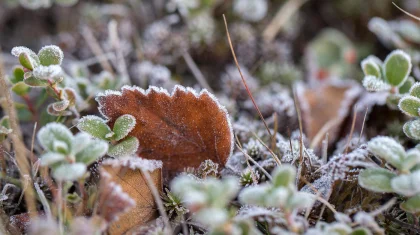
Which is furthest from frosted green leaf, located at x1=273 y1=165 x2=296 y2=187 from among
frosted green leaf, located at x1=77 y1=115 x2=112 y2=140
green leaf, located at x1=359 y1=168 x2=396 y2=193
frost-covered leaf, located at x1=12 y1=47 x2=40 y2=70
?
frost-covered leaf, located at x1=12 y1=47 x2=40 y2=70

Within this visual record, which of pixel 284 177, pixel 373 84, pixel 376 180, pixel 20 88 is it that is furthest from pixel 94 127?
pixel 373 84

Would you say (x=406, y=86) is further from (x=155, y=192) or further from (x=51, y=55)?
(x=51, y=55)

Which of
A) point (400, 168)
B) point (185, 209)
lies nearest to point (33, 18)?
point (185, 209)

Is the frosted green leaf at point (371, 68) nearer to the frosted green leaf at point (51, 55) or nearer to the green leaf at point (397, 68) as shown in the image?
the green leaf at point (397, 68)

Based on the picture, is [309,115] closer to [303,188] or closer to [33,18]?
[303,188]

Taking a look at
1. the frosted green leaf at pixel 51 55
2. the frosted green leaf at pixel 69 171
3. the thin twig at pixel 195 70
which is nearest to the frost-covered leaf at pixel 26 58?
the frosted green leaf at pixel 51 55
